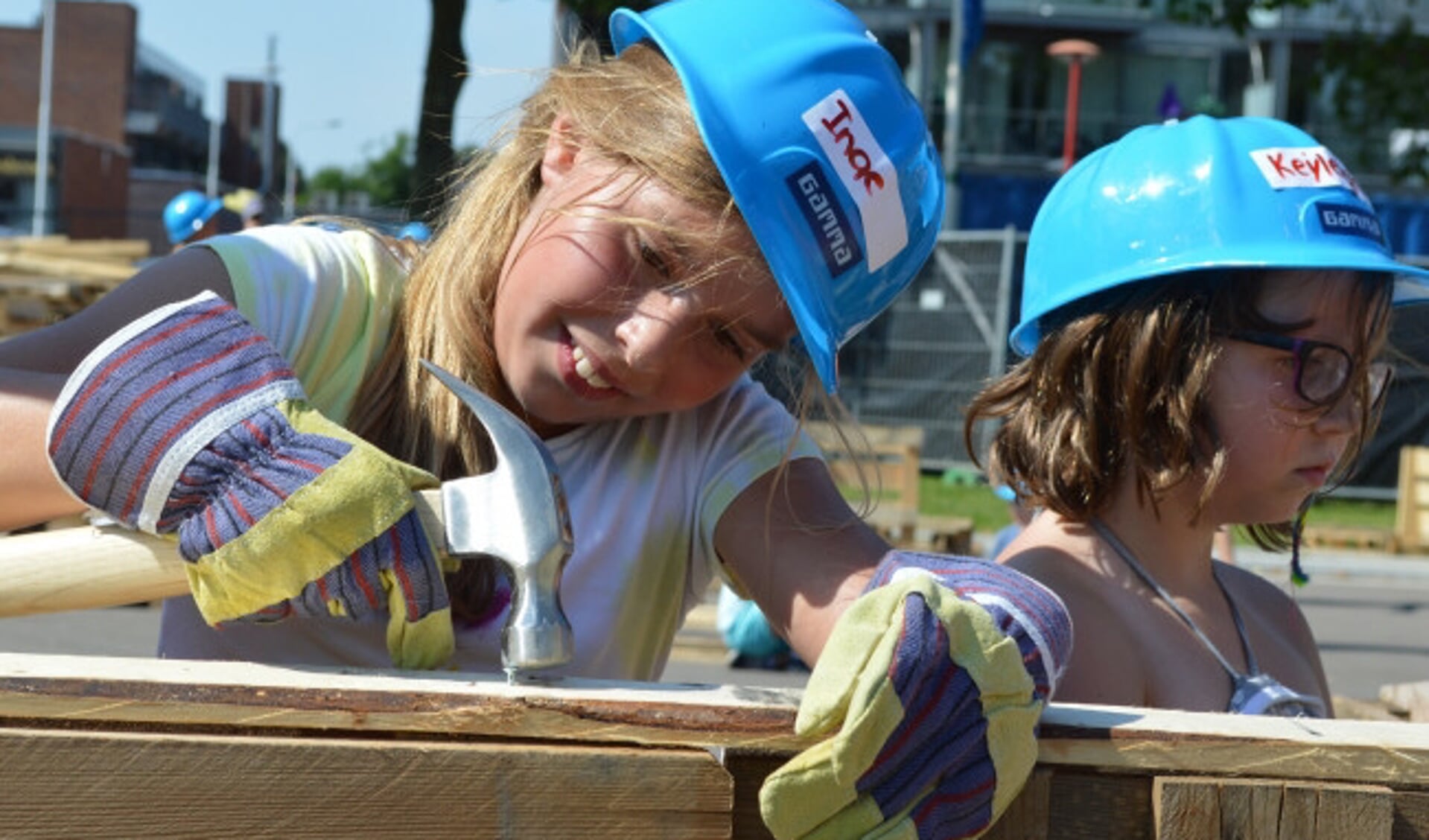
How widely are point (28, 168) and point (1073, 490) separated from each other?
178ft

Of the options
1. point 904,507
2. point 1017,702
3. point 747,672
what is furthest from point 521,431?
point 904,507

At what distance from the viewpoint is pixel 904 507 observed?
959cm

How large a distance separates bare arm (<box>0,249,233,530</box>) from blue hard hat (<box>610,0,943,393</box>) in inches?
22.7

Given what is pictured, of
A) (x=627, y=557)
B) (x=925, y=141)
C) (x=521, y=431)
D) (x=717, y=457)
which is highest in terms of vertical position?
(x=925, y=141)

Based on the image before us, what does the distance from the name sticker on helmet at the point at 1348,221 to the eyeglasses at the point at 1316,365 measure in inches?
6.1

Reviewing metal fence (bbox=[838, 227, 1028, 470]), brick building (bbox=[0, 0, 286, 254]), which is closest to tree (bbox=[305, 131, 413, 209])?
brick building (bbox=[0, 0, 286, 254])

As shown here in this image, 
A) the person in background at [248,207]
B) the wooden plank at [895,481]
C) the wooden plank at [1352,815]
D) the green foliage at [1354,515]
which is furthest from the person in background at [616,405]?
the green foliage at [1354,515]

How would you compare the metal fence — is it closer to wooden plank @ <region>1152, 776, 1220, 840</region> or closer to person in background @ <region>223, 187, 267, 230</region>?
person in background @ <region>223, 187, 267, 230</region>

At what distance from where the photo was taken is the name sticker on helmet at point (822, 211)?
1760mm

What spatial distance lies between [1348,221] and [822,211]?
3.21ft

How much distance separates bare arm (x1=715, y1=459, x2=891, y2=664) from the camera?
1.87 m

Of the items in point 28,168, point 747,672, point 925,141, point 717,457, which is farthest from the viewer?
point 28,168

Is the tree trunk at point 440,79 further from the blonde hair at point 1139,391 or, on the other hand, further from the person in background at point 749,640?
the blonde hair at point 1139,391

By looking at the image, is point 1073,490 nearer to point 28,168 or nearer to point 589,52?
point 589,52
